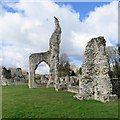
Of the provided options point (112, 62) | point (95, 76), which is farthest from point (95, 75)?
point (112, 62)

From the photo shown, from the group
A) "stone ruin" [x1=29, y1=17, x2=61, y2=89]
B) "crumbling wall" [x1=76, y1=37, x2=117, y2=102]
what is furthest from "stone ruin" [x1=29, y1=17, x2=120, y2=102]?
"stone ruin" [x1=29, y1=17, x2=61, y2=89]

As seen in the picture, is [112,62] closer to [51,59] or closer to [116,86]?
[51,59]

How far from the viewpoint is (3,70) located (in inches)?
1183

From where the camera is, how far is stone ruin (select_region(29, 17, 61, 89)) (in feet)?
73.1

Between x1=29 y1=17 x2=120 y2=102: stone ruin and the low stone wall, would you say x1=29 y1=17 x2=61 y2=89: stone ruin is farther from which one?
x1=29 y1=17 x2=120 y2=102: stone ruin

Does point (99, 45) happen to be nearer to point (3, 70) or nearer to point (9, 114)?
point (9, 114)

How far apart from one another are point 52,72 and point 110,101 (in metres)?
15.2

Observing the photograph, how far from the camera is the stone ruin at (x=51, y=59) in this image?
22.3 m

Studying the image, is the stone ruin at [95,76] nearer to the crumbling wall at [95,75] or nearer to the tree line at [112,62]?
the crumbling wall at [95,75]

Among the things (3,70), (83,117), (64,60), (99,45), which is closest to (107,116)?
(83,117)

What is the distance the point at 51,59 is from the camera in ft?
76.5

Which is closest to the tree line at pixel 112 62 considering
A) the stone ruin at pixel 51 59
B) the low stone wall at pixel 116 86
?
the low stone wall at pixel 116 86

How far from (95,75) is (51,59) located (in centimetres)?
1415

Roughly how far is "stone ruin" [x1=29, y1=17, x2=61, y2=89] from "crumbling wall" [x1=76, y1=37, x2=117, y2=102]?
12513 millimetres
